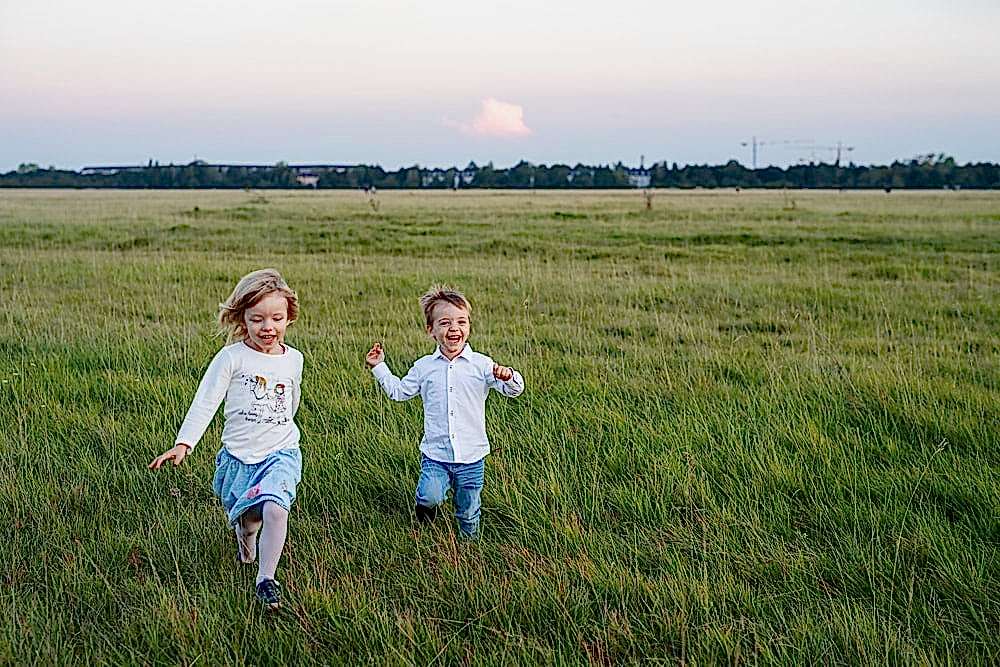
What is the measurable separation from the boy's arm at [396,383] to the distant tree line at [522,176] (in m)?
93.9

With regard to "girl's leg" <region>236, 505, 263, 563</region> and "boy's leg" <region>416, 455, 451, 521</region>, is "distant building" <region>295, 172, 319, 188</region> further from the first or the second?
"girl's leg" <region>236, 505, 263, 563</region>

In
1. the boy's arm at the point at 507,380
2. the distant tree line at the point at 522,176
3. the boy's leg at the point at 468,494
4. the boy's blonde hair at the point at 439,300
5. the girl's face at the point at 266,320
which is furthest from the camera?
the distant tree line at the point at 522,176

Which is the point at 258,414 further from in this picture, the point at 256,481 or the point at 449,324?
the point at 449,324

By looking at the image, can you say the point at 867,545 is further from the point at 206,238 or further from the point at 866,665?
the point at 206,238

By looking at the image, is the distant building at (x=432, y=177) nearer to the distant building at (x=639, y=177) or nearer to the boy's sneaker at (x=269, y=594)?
the distant building at (x=639, y=177)

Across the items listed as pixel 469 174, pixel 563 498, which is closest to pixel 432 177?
pixel 469 174

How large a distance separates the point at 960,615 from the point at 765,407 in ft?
8.03

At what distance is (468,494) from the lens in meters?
3.94

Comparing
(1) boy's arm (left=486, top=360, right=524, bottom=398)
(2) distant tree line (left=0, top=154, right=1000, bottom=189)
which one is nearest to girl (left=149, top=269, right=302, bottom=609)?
(1) boy's arm (left=486, top=360, right=524, bottom=398)

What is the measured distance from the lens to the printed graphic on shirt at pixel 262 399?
349cm

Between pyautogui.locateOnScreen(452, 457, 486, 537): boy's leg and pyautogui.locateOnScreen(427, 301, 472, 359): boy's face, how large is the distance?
21.3 inches

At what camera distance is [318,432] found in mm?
5309

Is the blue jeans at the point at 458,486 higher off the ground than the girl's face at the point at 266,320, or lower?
lower

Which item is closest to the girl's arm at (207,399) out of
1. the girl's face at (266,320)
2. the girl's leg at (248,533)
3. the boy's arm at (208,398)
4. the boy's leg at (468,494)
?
the boy's arm at (208,398)
